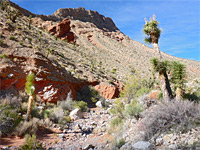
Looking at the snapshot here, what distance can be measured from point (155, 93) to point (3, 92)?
1094 cm

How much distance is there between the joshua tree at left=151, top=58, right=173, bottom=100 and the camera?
332 inches

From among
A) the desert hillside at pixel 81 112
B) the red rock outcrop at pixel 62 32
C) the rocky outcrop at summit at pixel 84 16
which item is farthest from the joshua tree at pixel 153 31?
the rocky outcrop at summit at pixel 84 16

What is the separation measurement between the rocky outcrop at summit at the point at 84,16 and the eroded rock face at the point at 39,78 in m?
57.5

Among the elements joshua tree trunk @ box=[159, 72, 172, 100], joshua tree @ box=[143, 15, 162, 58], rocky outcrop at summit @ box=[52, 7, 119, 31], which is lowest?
joshua tree trunk @ box=[159, 72, 172, 100]

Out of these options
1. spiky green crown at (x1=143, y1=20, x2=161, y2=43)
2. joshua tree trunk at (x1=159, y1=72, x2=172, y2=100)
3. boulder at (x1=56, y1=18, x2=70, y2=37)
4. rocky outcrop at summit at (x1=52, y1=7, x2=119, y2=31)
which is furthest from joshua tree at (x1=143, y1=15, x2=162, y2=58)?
rocky outcrop at summit at (x1=52, y1=7, x2=119, y2=31)

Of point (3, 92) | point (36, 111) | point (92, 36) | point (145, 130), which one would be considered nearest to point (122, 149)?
point (145, 130)

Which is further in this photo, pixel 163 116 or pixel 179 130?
pixel 163 116

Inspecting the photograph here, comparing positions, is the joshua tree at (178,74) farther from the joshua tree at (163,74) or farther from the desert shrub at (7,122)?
the desert shrub at (7,122)

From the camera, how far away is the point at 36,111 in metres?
9.56

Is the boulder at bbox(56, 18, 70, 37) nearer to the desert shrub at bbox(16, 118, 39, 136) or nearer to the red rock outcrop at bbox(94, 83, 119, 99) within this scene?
the red rock outcrop at bbox(94, 83, 119, 99)

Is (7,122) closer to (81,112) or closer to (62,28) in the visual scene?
(81,112)

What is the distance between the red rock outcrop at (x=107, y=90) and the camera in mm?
18619

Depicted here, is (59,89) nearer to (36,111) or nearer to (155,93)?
(36,111)

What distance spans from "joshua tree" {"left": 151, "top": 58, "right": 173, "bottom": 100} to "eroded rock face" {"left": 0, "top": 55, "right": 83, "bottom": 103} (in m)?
8.88
